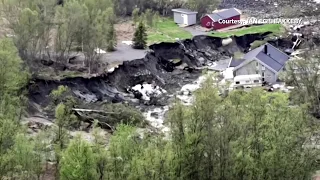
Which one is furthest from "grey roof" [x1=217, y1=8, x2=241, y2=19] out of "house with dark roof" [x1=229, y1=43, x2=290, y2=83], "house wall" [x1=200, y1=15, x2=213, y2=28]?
"house with dark roof" [x1=229, y1=43, x2=290, y2=83]

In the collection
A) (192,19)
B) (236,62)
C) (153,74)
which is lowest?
(153,74)

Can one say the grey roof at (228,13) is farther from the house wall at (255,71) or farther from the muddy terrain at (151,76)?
the house wall at (255,71)

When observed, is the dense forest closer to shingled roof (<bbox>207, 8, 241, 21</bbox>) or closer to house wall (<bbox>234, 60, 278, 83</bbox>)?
house wall (<bbox>234, 60, 278, 83</bbox>)

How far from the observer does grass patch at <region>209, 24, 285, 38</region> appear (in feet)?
229

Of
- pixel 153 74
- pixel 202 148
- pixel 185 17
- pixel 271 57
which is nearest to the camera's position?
pixel 202 148

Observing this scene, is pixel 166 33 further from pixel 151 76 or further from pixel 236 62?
pixel 151 76

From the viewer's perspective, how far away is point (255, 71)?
50.8m

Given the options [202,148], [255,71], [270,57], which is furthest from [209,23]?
[202,148]

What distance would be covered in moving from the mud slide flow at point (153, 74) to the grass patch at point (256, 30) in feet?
3.77

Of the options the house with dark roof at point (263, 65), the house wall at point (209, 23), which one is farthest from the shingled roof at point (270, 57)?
the house wall at point (209, 23)

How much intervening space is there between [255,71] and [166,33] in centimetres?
1982

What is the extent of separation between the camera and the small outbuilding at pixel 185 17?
74.6 meters

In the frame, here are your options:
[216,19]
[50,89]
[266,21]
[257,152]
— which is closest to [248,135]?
[257,152]

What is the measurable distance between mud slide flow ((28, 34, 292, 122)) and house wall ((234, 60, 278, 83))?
19.9 feet
